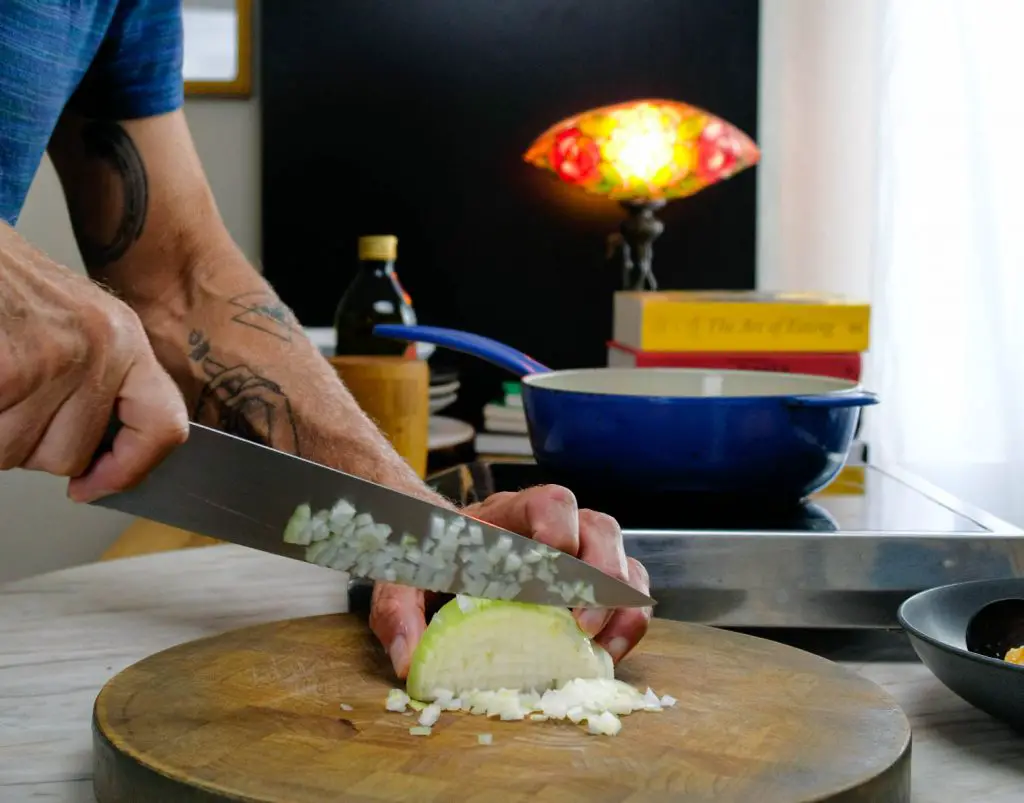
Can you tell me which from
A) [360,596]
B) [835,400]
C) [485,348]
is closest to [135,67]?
[485,348]

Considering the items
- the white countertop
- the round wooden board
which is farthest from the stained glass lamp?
the round wooden board

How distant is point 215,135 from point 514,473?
1.71 metres

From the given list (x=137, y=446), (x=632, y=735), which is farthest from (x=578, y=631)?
(x=137, y=446)

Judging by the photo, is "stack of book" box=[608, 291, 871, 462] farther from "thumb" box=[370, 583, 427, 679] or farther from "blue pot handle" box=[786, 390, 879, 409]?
"thumb" box=[370, 583, 427, 679]

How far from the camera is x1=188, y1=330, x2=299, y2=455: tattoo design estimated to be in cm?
107

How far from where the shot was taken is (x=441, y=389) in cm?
201

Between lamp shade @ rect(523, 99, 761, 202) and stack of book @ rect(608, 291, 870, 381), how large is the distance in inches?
23.3

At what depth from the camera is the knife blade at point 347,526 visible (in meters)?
0.67

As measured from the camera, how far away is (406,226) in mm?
2494

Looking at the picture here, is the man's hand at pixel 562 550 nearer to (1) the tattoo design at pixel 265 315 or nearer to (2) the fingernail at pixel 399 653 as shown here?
(2) the fingernail at pixel 399 653

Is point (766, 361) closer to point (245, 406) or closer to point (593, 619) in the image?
point (245, 406)

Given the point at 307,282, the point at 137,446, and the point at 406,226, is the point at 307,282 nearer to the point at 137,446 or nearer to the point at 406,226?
the point at 406,226

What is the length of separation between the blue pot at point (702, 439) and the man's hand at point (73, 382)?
1.07 ft

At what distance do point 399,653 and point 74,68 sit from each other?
0.76 meters
